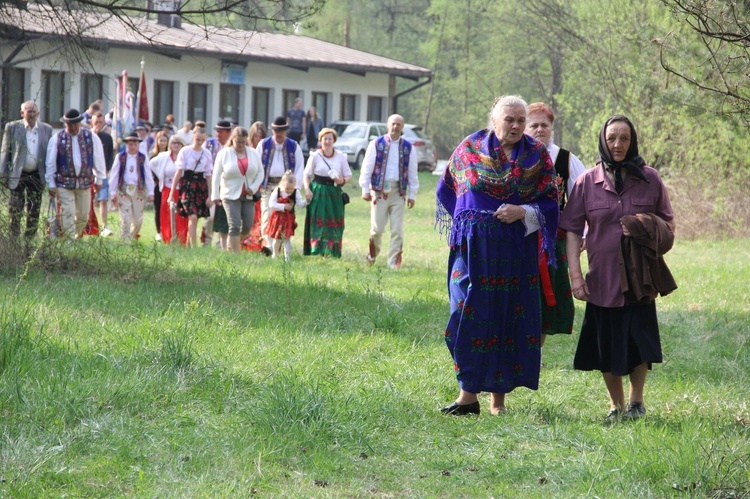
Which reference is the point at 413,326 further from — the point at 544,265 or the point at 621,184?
the point at 621,184

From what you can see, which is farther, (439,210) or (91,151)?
(91,151)

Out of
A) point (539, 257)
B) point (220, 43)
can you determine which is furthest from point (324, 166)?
point (539, 257)

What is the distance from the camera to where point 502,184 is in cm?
658

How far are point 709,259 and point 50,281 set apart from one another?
10022mm

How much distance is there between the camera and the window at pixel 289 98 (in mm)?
40406

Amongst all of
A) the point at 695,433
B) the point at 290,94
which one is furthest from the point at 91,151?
the point at 290,94

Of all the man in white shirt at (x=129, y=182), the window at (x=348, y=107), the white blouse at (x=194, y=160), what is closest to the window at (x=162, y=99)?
the window at (x=348, y=107)

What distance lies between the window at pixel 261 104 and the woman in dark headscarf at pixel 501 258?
33347 millimetres

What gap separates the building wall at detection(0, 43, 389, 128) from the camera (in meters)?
32.8

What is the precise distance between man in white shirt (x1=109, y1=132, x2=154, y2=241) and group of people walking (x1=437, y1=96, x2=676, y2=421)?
11.0m

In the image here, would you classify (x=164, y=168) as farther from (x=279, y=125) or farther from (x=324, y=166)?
(x=324, y=166)

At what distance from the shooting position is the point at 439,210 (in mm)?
7070

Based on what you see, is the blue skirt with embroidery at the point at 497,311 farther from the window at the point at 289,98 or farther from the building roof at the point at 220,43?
the window at the point at 289,98

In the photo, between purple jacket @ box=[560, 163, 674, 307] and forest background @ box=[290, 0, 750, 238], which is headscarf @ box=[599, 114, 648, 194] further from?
forest background @ box=[290, 0, 750, 238]
